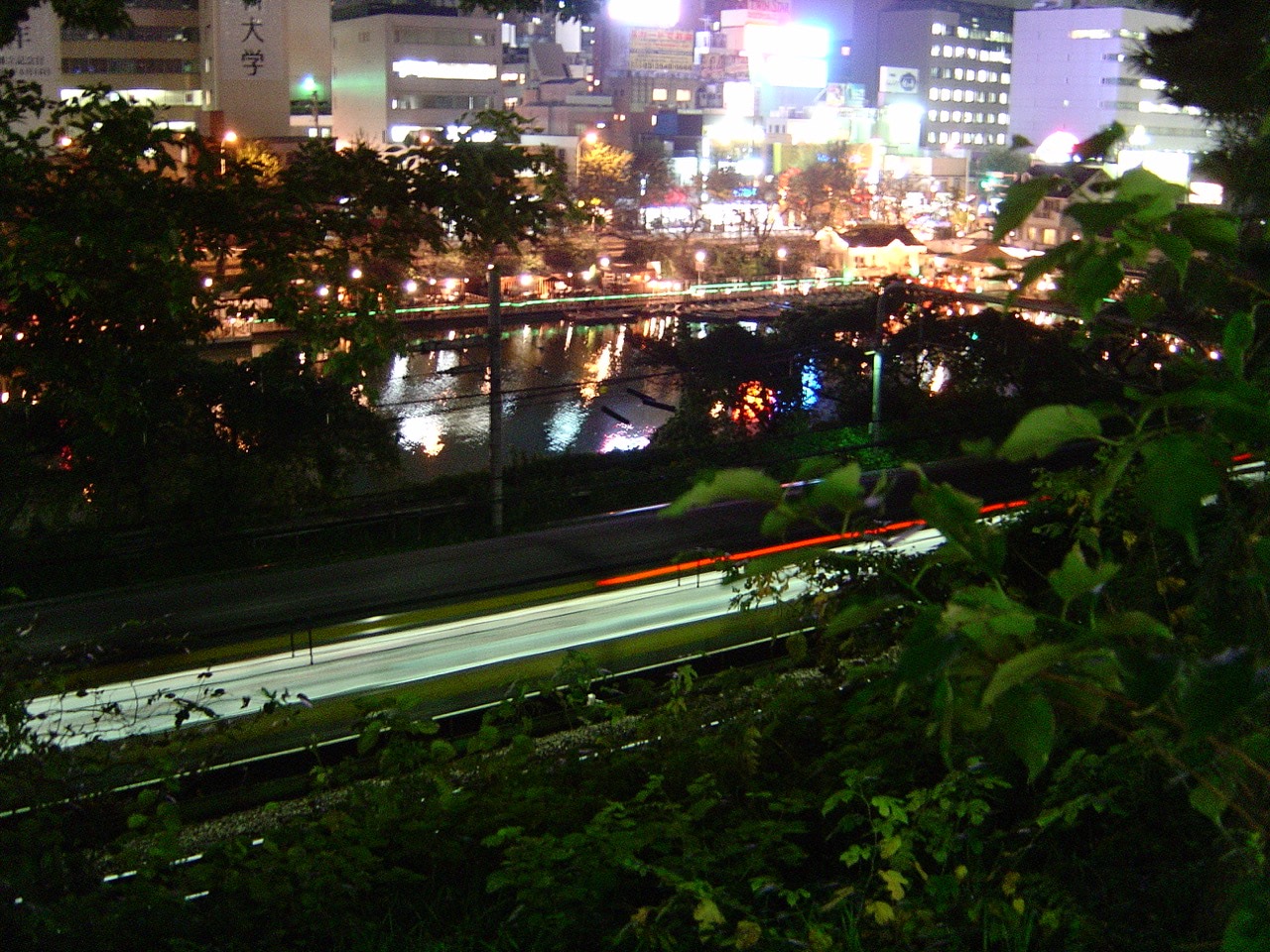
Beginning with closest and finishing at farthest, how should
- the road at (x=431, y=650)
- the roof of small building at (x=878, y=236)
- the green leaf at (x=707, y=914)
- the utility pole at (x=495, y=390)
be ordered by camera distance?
the green leaf at (x=707, y=914) → the road at (x=431, y=650) → the utility pole at (x=495, y=390) → the roof of small building at (x=878, y=236)

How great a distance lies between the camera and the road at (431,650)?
5.28 meters

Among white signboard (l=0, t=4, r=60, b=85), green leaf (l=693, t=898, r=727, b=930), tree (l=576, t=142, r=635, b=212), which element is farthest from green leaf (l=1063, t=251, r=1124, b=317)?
tree (l=576, t=142, r=635, b=212)

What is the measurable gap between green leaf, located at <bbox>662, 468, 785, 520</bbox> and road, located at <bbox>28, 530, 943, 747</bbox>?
4.13 m

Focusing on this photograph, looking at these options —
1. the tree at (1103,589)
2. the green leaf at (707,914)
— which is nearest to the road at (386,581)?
the green leaf at (707,914)

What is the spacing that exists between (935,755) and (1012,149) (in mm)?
1576

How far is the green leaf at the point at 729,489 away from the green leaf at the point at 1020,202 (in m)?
0.32

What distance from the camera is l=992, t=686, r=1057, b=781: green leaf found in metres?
0.88

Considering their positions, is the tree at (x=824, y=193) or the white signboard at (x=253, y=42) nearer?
the white signboard at (x=253, y=42)

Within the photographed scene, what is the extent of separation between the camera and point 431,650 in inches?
230

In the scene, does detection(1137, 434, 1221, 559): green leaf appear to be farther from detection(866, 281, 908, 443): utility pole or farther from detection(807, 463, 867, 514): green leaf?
detection(866, 281, 908, 443): utility pole

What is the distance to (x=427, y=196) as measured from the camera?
6.50 meters

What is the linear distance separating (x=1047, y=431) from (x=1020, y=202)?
0.31 m

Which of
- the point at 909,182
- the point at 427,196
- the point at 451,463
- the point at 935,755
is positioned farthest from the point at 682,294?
the point at 909,182

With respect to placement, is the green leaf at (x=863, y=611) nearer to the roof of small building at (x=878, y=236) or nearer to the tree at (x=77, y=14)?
the tree at (x=77, y=14)
